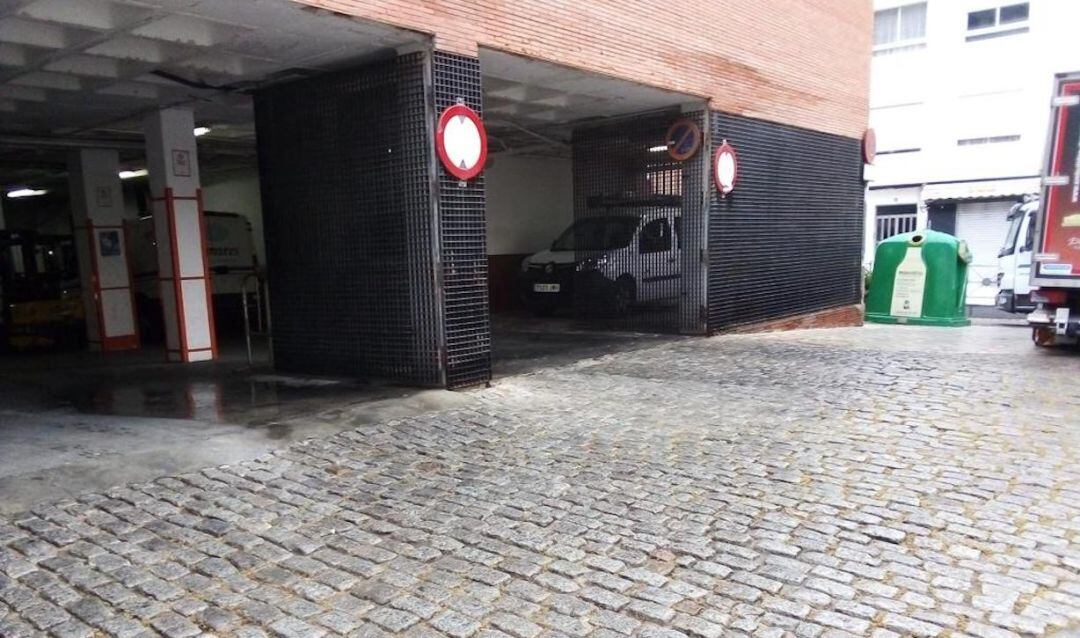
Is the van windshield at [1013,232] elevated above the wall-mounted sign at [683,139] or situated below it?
below

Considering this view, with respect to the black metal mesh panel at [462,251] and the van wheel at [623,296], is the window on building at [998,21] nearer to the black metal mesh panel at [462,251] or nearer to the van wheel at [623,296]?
the van wheel at [623,296]

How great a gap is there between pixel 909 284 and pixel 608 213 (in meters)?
6.33

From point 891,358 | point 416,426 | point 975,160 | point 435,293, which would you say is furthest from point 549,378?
point 975,160

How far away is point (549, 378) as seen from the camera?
24.9 ft

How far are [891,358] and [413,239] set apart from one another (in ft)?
18.5

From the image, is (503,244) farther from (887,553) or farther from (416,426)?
Answer: (887,553)

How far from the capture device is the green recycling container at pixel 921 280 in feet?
43.4

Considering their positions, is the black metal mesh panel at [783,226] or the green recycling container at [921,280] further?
the green recycling container at [921,280]

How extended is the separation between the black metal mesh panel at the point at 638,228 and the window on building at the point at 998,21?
17.7 m

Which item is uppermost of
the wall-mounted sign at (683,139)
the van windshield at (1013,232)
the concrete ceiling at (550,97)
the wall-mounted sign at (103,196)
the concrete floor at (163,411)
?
the concrete ceiling at (550,97)

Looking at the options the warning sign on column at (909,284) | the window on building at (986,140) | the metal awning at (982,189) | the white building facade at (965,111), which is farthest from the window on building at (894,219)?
the warning sign on column at (909,284)

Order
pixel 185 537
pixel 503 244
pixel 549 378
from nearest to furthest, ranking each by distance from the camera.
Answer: pixel 185 537 → pixel 549 378 → pixel 503 244

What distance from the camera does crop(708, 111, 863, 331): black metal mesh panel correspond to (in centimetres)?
1042

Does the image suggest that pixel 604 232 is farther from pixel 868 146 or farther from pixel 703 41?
pixel 868 146
